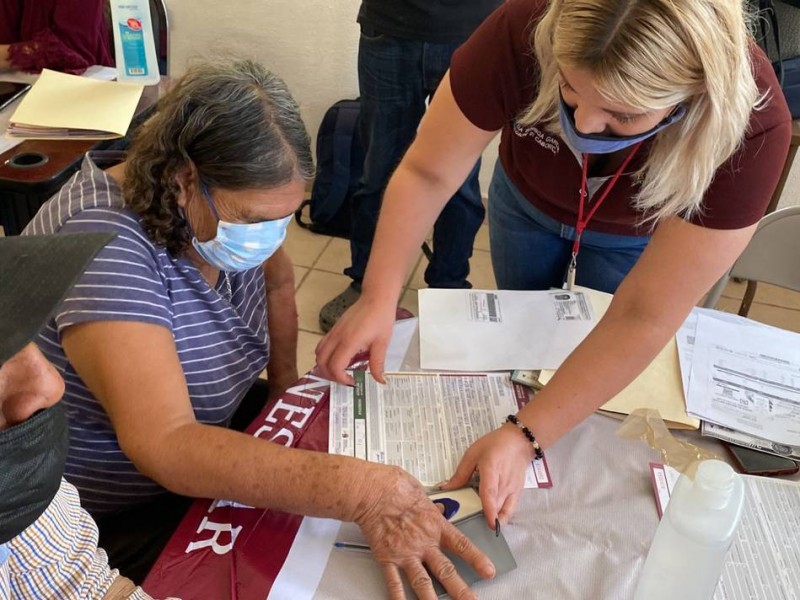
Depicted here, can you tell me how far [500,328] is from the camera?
124 cm

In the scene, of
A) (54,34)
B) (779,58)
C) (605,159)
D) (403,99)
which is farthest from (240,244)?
(779,58)

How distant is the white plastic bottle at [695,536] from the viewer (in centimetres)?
73

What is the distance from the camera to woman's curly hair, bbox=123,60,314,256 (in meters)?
1.01

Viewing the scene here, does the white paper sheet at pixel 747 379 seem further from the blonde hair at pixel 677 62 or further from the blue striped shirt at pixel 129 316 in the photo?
the blue striped shirt at pixel 129 316

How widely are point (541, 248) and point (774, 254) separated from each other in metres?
0.56

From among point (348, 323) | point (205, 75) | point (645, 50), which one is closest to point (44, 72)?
point (205, 75)

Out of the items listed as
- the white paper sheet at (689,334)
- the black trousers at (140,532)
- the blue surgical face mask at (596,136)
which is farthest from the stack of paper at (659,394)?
the black trousers at (140,532)

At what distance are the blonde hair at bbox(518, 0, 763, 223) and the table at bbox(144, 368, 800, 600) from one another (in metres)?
0.39

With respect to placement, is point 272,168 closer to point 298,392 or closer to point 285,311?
point 298,392

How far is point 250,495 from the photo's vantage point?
3.00 feet

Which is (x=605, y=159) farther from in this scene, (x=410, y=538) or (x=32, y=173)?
(x=32, y=173)

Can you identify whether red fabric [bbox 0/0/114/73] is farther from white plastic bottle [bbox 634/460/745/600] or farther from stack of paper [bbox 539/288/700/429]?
white plastic bottle [bbox 634/460/745/600]

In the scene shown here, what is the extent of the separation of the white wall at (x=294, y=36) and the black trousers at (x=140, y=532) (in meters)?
2.08

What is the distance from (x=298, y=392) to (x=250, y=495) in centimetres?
24
